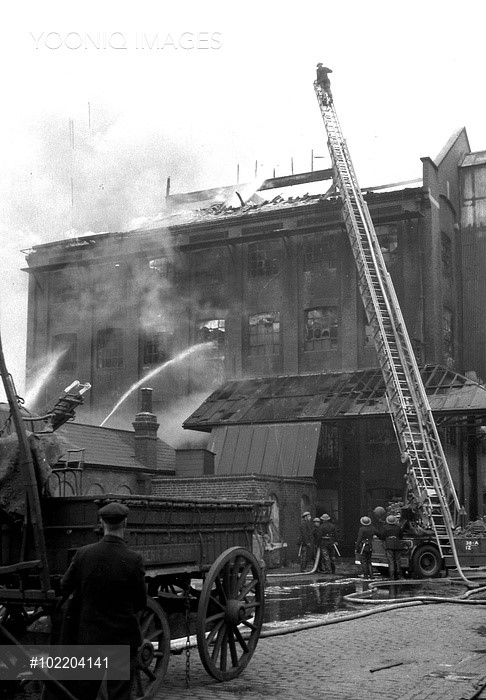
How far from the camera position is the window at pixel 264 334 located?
35.8m

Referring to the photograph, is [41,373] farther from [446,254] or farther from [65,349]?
[446,254]

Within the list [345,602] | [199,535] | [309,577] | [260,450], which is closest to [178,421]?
[260,450]

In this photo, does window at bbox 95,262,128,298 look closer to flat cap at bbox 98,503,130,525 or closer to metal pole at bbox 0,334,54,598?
metal pole at bbox 0,334,54,598

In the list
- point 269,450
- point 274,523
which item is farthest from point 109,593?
point 269,450

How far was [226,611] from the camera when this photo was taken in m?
7.85

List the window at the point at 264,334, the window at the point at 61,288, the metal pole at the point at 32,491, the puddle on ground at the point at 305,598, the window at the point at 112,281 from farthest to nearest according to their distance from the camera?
the window at the point at 61,288, the window at the point at 112,281, the window at the point at 264,334, the puddle on ground at the point at 305,598, the metal pole at the point at 32,491

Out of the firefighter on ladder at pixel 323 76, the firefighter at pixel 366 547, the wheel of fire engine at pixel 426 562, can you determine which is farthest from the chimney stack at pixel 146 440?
the firefighter on ladder at pixel 323 76

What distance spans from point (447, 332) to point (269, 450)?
9.36 m

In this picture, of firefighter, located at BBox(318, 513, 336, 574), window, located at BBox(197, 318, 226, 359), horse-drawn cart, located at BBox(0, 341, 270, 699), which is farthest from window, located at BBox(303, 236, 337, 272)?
horse-drawn cart, located at BBox(0, 341, 270, 699)

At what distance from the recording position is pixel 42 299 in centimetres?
4084

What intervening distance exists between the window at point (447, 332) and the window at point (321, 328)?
410 centimetres

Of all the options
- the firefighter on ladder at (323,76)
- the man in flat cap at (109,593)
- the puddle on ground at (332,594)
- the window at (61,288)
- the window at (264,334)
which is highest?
the firefighter on ladder at (323,76)

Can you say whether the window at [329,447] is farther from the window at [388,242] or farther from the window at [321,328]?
the window at [388,242]

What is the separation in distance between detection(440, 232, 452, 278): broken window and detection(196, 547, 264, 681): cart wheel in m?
27.5
